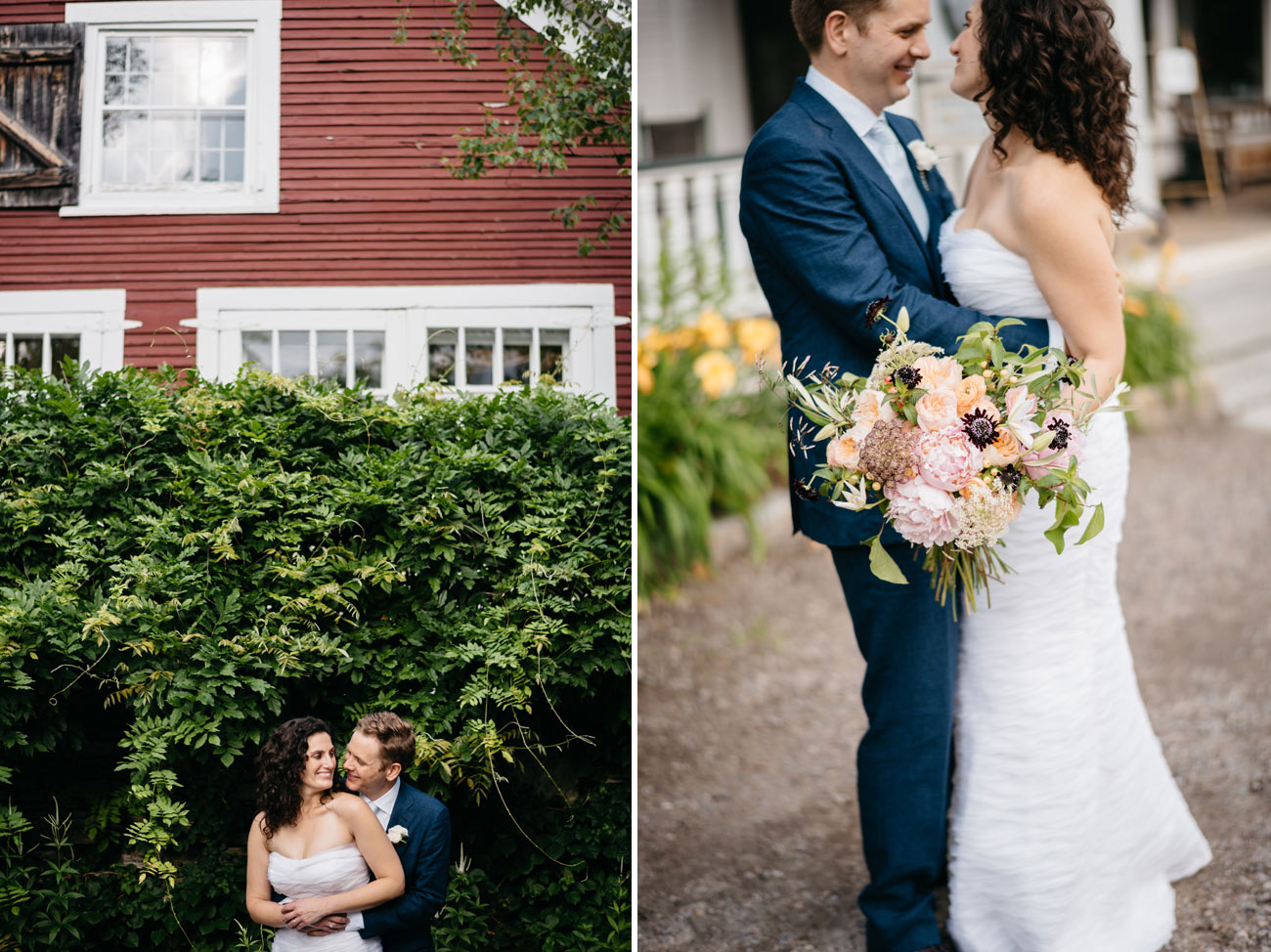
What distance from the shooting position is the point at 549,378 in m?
2.53

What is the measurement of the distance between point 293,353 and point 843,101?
134 centimetres

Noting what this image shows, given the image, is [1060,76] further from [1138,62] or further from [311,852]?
[1138,62]

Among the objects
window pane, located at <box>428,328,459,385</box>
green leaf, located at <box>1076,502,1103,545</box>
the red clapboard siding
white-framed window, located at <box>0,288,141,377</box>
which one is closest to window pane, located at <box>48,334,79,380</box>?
white-framed window, located at <box>0,288,141,377</box>

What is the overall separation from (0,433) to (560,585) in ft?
4.20

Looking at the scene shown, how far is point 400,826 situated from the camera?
2.33 metres

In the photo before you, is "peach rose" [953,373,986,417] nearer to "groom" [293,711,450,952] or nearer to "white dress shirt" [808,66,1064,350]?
"white dress shirt" [808,66,1064,350]

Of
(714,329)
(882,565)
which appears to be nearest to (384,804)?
(882,565)

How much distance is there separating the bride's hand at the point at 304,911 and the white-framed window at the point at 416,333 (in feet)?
3.62

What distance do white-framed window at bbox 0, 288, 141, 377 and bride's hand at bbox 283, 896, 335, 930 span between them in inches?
49.3

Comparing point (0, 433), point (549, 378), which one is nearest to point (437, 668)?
point (549, 378)

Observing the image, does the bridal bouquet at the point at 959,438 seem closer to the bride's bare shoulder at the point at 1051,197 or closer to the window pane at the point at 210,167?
the bride's bare shoulder at the point at 1051,197

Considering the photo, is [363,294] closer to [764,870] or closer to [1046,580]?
[1046,580]

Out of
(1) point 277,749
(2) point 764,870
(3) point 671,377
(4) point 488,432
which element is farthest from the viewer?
(3) point 671,377

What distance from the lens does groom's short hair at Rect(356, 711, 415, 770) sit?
2391mm
